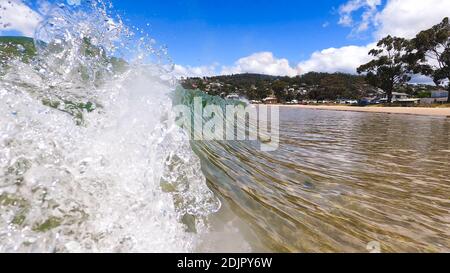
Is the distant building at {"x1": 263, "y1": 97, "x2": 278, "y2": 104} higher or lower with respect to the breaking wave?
higher

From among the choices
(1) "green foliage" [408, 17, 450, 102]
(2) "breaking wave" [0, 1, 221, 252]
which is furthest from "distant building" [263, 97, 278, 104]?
(2) "breaking wave" [0, 1, 221, 252]

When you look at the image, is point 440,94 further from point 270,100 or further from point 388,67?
point 270,100

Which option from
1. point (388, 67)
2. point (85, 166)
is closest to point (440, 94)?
point (388, 67)

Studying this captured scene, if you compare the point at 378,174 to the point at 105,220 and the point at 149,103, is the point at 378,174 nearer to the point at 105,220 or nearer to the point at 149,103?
the point at 149,103

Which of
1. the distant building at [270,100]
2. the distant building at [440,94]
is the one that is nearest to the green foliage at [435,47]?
the distant building at [440,94]

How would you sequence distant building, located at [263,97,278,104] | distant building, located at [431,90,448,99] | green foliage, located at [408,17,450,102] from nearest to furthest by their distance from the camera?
green foliage, located at [408,17,450,102]
distant building, located at [431,90,448,99]
distant building, located at [263,97,278,104]

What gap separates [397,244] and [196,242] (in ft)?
5.48

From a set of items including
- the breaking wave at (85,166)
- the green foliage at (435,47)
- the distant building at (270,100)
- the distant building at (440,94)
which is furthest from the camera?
the distant building at (270,100)

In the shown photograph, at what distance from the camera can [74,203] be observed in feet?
7.86

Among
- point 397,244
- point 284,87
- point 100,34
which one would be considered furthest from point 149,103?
point 284,87

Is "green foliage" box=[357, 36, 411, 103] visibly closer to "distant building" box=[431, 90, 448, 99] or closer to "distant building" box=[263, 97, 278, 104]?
"distant building" box=[431, 90, 448, 99]

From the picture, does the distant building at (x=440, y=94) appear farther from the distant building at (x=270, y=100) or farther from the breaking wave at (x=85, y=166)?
the breaking wave at (x=85, y=166)

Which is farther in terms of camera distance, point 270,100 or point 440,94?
point 270,100

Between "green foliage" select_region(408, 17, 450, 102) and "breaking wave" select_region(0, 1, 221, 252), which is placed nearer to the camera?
"breaking wave" select_region(0, 1, 221, 252)
